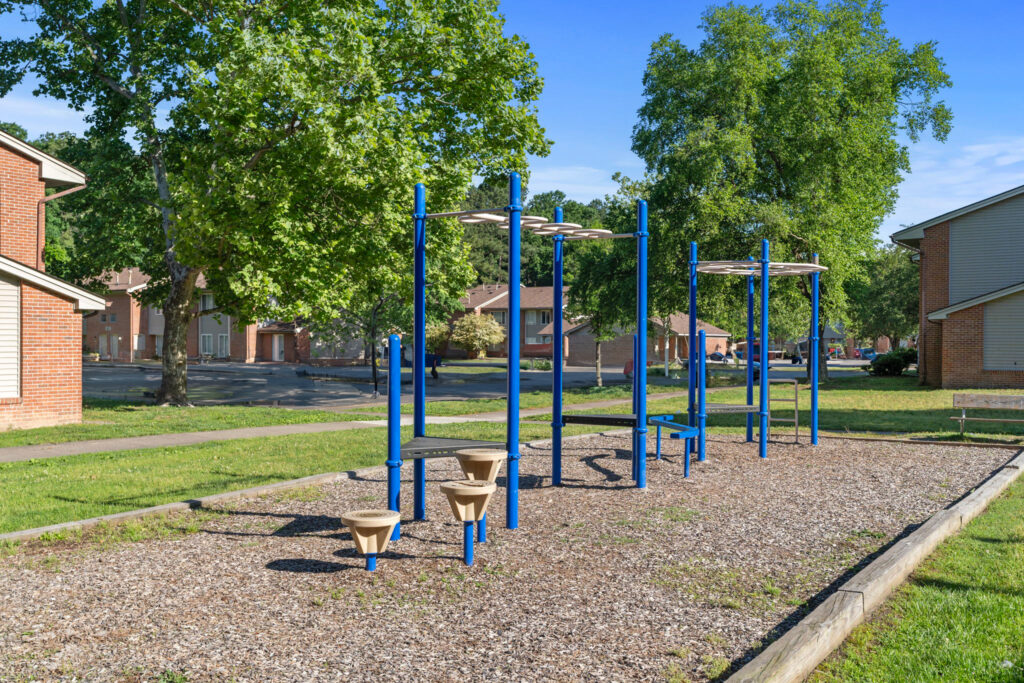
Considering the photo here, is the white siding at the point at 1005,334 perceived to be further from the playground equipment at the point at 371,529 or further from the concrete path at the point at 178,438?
the playground equipment at the point at 371,529

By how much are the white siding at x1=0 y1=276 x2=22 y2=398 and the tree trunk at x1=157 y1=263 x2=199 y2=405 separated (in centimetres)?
571

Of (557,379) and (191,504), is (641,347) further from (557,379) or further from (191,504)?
(191,504)

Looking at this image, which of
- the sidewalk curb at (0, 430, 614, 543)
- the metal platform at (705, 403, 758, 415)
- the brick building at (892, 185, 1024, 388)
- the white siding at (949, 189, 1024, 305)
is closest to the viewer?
the sidewalk curb at (0, 430, 614, 543)

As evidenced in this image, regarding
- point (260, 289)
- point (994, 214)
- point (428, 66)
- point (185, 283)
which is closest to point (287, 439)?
point (260, 289)

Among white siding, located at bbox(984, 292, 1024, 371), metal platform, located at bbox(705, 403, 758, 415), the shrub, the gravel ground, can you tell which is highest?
white siding, located at bbox(984, 292, 1024, 371)

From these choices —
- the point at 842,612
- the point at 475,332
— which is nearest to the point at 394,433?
the point at 842,612

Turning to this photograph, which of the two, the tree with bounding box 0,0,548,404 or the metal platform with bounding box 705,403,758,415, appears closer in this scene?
the metal platform with bounding box 705,403,758,415

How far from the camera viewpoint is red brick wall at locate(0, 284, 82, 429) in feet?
61.5

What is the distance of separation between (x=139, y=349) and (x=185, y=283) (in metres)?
51.8

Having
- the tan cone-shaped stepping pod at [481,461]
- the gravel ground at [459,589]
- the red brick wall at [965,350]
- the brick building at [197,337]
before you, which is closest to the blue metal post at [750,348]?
the gravel ground at [459,589]

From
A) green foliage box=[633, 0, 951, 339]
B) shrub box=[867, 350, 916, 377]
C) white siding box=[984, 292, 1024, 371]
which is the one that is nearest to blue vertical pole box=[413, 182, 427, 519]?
green foliage box=[633, 0, 951, 339]

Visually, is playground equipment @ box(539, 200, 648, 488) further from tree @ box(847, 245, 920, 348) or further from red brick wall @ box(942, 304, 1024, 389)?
tree @ box(847, 245, 920, 348)

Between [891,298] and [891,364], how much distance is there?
25270 millimetres

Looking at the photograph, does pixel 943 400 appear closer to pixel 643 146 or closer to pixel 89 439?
pixel 643 146
